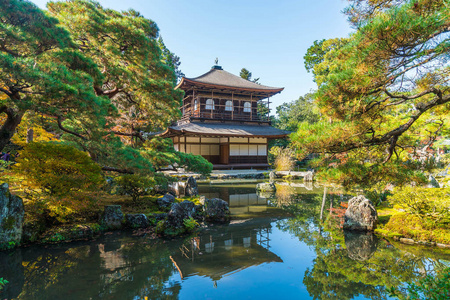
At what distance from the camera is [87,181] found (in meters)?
4.78

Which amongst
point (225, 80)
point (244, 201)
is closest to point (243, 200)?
point (244, 201)

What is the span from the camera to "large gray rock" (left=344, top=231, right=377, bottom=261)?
4125 millimetres

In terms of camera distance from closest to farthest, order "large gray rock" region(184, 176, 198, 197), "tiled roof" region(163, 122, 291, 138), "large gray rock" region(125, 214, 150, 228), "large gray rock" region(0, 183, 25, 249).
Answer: "large gray rock" region(0, 183, 25, 249) → "large gray rock" region(125, 214, 150, 228) → "large gray rock" region(184, 176, 198, 197) → "tiled roof" region(163, 122, 291, 138)

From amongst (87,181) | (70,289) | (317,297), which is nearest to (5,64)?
(87,181)

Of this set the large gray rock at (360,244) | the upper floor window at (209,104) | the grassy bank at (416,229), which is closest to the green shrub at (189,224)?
the large gray rock at (360,244)

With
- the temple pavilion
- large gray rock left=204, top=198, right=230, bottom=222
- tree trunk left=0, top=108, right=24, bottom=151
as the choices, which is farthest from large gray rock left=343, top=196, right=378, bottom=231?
the temple pavilion

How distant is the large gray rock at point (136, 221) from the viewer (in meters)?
5.61

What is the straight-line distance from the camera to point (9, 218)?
4.13 meters

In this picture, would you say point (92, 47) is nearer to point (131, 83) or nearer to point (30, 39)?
point (131, 83)

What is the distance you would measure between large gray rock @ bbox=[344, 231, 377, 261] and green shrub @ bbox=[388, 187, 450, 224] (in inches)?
38.6

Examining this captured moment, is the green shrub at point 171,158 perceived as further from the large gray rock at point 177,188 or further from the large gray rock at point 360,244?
the large gray rock at point 360,244

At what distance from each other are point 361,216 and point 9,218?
7.06 m

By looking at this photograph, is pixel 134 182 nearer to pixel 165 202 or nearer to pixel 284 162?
pixel 165 202

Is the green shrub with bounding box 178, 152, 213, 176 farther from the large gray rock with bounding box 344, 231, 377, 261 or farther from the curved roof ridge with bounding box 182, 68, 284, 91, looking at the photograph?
the curved roof ridge with bounding box 182, 68, 284, 91
